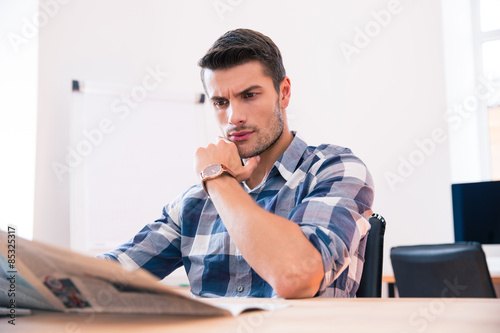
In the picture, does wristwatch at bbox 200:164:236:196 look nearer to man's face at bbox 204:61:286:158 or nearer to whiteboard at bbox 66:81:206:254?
man's face at bbox 204:61:286:158

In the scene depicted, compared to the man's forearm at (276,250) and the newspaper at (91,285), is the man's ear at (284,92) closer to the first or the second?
the man's forearm at (276,250)

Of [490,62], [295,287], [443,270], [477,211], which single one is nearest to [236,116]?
[295,287]

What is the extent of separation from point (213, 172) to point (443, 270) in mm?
1442

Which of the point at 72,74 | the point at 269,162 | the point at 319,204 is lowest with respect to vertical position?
the point at 319,204

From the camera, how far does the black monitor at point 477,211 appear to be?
9.84 ft

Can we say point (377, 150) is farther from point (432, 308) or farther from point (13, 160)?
point (432, 308)

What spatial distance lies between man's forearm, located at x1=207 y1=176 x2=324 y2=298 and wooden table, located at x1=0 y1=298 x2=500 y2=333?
246 mm

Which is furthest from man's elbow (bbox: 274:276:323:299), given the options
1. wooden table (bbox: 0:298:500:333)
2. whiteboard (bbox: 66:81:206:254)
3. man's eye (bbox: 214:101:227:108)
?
whiteboard (bbox: 66:81:206:254)

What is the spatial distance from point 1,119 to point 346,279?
92.0 inches

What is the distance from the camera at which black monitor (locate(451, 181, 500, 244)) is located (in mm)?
2998

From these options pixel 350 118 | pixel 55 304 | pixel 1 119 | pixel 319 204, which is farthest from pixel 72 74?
pixel 55 304

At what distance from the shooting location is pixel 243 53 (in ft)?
4.92

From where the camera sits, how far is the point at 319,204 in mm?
1066

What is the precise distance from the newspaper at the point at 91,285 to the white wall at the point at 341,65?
2683 millimetres
